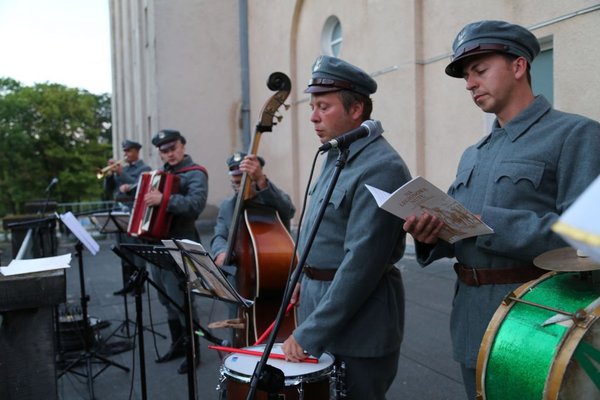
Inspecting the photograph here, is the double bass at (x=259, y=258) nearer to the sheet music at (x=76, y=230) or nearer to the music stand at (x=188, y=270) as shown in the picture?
the music stand at (x=188, y=270)

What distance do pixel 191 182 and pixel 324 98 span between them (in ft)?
9.22

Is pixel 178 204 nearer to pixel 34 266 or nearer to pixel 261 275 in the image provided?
pixel 261 275

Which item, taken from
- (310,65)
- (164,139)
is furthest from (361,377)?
(310,65)

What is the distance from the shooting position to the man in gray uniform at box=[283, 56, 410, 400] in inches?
79.2

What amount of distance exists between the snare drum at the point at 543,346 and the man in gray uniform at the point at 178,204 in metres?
3.41

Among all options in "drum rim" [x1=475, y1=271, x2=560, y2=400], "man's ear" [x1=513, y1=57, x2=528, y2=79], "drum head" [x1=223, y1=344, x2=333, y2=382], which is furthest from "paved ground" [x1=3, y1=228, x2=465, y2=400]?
"man's ear" [x1=513, y1=57, x2=528, y2=79]

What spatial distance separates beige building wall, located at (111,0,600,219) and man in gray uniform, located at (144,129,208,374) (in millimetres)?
4194

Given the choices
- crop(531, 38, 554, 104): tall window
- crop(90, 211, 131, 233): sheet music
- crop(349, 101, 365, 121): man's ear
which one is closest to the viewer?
crop(349, 101, 365, 121): man's ear

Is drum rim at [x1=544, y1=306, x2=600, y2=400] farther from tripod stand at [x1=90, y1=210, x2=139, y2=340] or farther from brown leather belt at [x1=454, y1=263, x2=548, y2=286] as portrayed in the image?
tripod stand at [x1=90, y1=210, x2=139, y2=340]

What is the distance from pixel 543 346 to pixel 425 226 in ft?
1.78

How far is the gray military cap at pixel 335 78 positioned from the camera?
89.9 inches

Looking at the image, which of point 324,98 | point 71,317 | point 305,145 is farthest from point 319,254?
point 305,145

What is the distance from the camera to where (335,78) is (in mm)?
2279

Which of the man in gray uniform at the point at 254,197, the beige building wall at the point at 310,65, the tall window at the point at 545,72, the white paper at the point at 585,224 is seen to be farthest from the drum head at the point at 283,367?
the tall window at the point at 545,72
